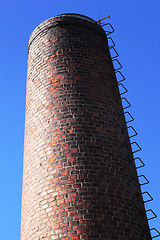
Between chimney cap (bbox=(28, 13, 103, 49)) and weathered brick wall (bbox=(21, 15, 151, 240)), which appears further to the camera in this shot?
chimney cap (bbox=(28, 13, 103, 49))

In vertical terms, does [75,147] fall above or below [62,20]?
below

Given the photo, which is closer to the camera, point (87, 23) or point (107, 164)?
point (107, 164)

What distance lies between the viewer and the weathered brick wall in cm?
516

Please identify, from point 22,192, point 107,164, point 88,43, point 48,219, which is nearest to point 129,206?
point 107,164

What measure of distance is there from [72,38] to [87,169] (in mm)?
3286

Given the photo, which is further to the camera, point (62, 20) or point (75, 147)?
point (62, 20)

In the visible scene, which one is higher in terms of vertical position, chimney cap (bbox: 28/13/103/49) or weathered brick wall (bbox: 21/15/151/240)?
chimney cap (bbox: 28/13/103/49)

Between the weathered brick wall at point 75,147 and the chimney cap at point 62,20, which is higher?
the chimney cap at point 62,20

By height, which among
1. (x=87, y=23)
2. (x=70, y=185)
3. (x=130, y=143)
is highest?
(x=87, y=23)

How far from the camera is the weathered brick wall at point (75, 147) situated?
516 cm

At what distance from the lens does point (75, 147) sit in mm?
5711

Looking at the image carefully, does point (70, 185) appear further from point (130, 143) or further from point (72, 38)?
point (72, 38)

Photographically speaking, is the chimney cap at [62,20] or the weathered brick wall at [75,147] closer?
the weathered brick wall at [75,147]

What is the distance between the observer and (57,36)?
743 centimetres
